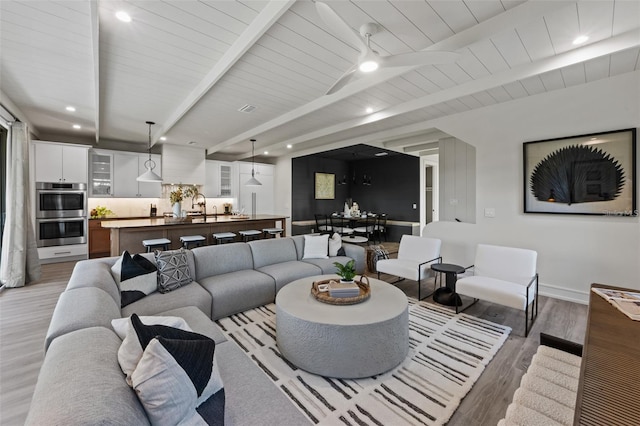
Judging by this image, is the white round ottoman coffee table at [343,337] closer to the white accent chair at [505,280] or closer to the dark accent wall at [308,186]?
the white accent chair at [505,280]

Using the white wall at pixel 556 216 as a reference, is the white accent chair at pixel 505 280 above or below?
below

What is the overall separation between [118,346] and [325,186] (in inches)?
327

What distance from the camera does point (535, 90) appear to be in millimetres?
3549

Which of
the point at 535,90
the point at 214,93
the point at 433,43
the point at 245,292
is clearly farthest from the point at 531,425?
the point at 214,93

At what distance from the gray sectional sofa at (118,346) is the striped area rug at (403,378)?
463 mm

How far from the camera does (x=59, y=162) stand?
18.4ft

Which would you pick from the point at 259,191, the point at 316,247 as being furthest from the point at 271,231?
the point at 259,191

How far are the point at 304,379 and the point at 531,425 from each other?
1.41 metres

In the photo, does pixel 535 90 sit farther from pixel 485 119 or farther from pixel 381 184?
pixel 381 184

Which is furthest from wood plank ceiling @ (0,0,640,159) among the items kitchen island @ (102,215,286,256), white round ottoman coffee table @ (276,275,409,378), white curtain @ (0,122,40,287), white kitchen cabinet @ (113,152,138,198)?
white round ottoman coffee table @ (276,275,409,378)

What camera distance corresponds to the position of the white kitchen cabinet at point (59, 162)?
5.41m

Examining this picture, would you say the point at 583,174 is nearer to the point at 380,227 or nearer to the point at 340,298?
the point at 340,298

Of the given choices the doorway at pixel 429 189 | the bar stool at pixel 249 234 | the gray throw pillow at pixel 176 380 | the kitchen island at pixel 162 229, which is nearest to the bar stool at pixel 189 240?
the kitchen island at pixel 162 229

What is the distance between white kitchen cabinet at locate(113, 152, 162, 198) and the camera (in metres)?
6.52
